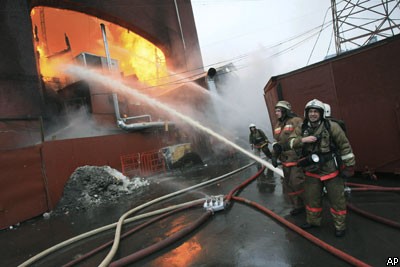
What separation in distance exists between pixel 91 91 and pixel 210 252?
481 inches

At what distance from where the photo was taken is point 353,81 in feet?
15.7

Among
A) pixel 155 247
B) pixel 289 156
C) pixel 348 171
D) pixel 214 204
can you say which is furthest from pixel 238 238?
pixel 348 171

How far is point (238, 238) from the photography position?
10.9ft

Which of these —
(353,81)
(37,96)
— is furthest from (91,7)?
(353,81)

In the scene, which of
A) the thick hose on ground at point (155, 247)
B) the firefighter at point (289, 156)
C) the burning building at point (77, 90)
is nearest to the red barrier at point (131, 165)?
the burning building at point (77, 90)

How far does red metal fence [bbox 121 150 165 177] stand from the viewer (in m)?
10.7

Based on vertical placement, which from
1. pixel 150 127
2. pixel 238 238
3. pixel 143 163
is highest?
pixel 150 127

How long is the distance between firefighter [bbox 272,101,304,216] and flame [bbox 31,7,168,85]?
15004 millimetres

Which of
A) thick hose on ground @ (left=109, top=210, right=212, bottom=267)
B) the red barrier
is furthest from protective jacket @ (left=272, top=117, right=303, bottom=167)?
the red barrier

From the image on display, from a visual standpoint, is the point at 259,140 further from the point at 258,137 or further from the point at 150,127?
the point at 150,127

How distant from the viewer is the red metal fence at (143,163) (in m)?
10.7

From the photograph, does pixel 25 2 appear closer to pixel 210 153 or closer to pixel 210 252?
pixel 210 153

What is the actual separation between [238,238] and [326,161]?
160cm

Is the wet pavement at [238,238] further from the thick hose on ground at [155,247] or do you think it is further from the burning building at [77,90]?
the burning building at [77,90]
